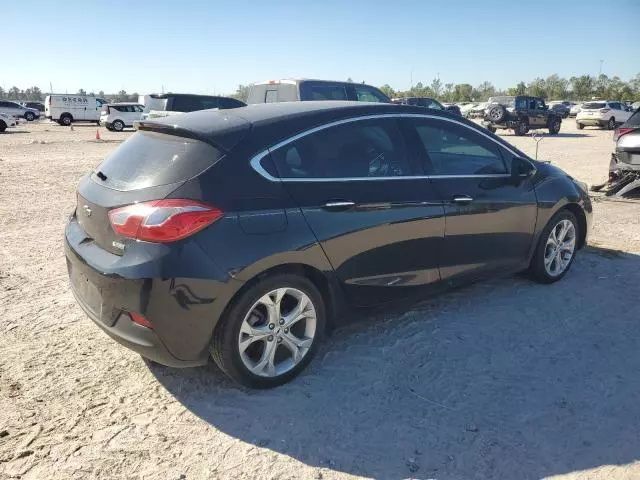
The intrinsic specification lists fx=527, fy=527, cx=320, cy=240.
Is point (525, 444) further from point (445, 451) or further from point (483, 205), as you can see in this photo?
point (483, 205)

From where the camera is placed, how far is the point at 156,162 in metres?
3.11

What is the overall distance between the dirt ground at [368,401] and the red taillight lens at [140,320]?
0.54 metres

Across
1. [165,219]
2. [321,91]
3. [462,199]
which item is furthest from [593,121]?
[165,219]

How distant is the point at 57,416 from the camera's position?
2908 mm

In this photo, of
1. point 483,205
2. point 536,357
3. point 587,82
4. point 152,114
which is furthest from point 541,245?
point 587,82

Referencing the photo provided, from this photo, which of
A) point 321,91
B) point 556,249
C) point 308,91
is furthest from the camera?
point 321,91

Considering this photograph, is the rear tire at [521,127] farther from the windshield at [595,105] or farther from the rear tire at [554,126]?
the windshield at [595,105]

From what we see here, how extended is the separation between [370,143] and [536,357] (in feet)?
6.15

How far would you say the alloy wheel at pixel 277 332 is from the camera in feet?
10.2

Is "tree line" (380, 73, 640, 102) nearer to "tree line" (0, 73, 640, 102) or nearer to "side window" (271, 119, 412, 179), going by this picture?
"tree line" (0, 73, 640, 102)

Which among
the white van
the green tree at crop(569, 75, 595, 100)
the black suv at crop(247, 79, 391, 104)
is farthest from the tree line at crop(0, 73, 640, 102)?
the black suv at crop(247, 79, 391, 104)

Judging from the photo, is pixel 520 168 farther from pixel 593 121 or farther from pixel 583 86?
pixel 583 86

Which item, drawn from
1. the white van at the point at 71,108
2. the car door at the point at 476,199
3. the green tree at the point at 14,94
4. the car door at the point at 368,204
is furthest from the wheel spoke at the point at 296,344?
the green tree at the point at 14,94

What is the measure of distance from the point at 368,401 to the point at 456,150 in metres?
2.21
